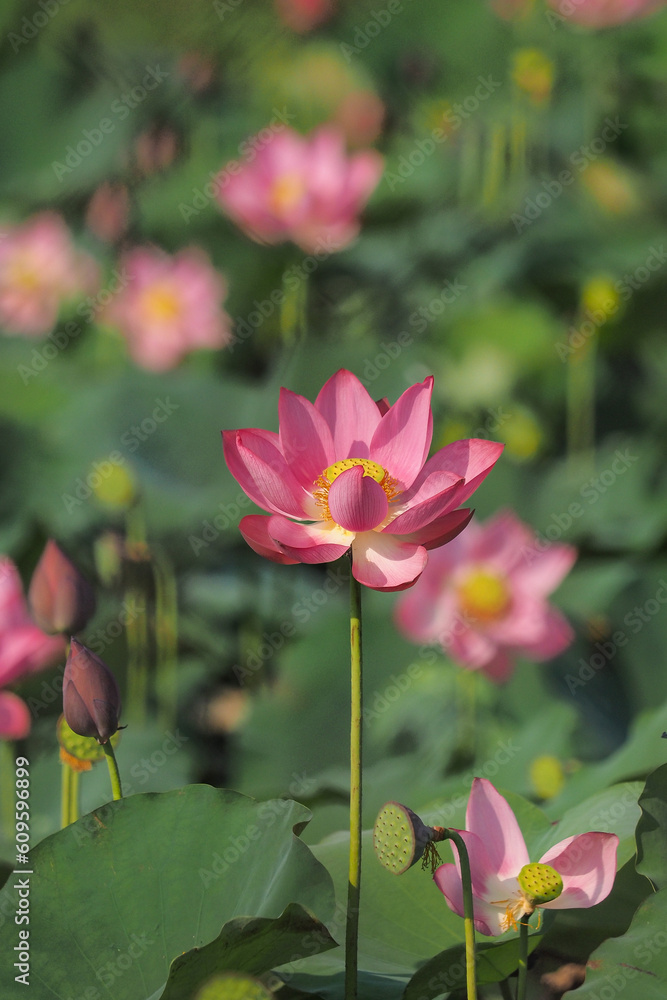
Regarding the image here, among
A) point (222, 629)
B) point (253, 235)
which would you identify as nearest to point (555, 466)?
point (222, 629)

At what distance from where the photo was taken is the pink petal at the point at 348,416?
1.33 feet

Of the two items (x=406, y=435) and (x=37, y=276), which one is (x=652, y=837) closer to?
(x=406, y=435)

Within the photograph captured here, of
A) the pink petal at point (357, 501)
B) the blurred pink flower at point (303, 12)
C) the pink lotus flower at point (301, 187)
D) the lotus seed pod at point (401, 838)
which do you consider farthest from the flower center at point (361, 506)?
the blurred pink flower at point (303, 12)

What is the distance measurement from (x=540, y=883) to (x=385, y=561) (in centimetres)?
12

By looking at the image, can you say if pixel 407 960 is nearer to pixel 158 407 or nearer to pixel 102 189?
pixel 158 407

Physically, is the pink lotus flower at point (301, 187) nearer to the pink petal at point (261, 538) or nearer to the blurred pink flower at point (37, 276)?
the blurred pink flower at point (37, 276)

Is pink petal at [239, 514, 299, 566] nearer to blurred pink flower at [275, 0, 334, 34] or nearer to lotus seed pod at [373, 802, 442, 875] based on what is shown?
lotus seed pod at [373, 802, 442, 875]

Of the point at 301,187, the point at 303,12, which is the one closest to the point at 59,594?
the point at 301,187

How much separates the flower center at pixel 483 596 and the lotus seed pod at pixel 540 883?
0.67m

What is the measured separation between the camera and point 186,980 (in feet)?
1.10

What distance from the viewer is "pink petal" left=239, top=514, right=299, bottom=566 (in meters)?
0.36

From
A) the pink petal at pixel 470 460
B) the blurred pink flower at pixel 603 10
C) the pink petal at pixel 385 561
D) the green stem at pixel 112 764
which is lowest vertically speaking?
the green stem at pixel 112 764

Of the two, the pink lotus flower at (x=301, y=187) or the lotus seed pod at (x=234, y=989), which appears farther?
the pink lotus flower at (x=301, y=187)

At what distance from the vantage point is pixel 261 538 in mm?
364
